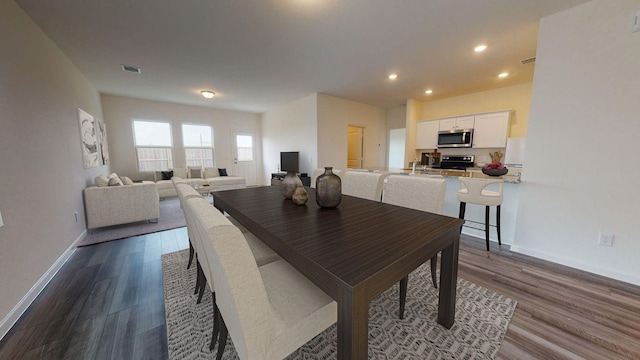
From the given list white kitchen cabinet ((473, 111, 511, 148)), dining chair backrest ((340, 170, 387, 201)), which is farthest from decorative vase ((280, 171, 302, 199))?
white kitchen cabinet ((473, 111, 511, 148))

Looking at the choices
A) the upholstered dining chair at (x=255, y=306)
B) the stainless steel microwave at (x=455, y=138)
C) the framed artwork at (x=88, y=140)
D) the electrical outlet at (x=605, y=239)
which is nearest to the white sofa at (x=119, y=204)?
the framed artwork at (x=88, y=140)

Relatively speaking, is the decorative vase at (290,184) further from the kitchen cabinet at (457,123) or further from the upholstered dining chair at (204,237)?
the kitchen cabinet at (457,123)

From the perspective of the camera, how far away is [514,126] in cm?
445

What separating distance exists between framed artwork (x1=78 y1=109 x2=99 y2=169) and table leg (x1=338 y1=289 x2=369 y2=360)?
4541 mm

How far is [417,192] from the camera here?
184 cm

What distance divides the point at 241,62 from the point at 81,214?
3.21 metres

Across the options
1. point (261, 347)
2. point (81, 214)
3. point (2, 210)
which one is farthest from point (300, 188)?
point (81, 214)

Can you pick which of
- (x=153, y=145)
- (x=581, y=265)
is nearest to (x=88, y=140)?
(x=153, y=145)

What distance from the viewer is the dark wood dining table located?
2.55 feet

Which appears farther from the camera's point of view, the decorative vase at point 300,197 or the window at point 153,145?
the window at point 153,145

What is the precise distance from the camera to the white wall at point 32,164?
1.66 meters

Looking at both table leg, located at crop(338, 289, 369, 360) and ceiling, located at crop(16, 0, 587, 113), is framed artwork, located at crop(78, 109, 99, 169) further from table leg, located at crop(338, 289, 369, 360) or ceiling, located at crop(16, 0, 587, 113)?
table leg, located at crop(338, 289, 369, 360)

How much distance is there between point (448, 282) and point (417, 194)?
695 mm

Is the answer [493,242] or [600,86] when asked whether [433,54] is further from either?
[493,242]
